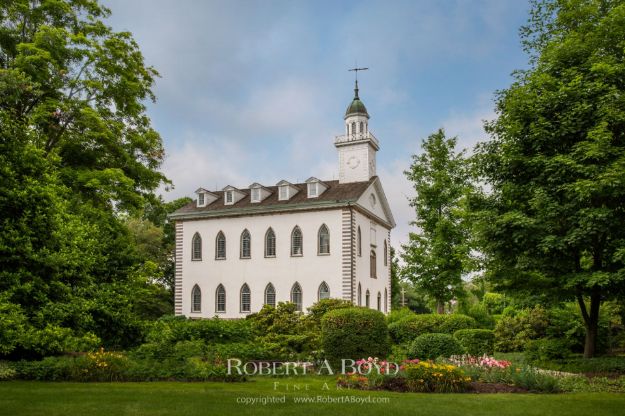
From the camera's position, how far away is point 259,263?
37.2 meters

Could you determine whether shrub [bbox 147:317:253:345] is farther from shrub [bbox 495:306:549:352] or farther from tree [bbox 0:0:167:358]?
shrub [bbox 495:306:549:352]

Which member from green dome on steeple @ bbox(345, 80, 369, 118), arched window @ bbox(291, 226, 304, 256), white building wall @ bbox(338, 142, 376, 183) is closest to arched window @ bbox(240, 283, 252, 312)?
arched window @ bbox(291, 226, 304, 256)

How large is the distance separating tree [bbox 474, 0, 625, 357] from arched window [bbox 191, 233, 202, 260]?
25.7 meters

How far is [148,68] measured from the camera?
27.2 meters

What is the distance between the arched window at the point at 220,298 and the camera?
1511 inches

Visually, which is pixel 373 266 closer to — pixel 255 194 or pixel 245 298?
pixel 245 298

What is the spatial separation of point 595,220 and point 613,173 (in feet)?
5.12

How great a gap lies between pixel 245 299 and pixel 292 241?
528 centimetres

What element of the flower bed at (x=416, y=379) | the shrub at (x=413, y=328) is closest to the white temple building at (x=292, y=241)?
the shrub at (x=413, y=328)

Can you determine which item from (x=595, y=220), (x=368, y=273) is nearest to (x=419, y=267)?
(x=368, y=273)

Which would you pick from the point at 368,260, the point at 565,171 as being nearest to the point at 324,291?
the point at 368,260

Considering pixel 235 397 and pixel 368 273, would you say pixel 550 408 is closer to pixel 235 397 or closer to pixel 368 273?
pixel 235 397

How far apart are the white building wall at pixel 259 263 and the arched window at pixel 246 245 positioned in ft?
0.81

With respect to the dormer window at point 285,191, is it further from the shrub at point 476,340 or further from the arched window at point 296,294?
the shrub at point 476,340
